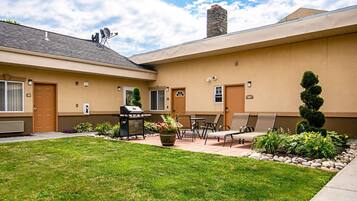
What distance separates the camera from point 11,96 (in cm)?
1032

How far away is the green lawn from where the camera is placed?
146 inches

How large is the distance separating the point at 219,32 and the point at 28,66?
8743mm

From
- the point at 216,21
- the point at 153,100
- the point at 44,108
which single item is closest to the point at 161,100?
the point at 153,100

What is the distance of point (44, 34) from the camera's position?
1287cm

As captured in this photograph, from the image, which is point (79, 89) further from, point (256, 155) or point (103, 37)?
point (256, 155)

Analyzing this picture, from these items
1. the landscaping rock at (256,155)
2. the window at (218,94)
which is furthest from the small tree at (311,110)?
the window at (218,94)

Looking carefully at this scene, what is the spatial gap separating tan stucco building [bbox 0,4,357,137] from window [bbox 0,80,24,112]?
2.0 inches

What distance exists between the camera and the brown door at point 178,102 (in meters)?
13.6

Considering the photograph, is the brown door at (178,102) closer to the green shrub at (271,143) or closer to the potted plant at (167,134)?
the potted plant at (167,134)

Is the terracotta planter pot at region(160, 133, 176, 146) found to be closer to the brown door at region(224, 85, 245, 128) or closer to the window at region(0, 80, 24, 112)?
the brown door at region(224, 85, 245, 128)

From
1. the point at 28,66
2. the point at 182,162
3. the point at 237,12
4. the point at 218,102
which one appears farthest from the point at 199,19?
the point at 182,162

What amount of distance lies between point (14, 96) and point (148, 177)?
8.44 metres

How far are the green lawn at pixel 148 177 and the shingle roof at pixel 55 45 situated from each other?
555 centimetres

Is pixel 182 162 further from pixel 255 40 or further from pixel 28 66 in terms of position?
pixel 28 66
